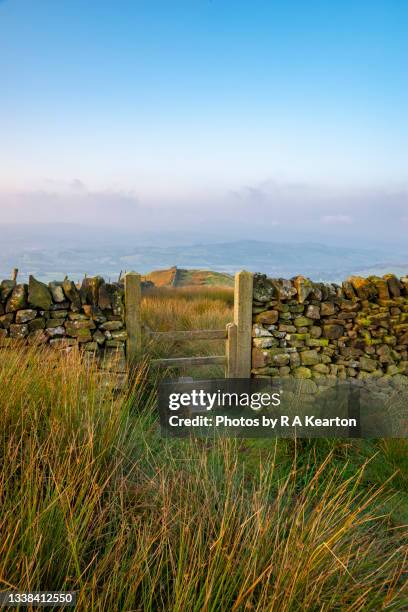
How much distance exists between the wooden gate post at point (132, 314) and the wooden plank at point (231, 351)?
4.37 ft

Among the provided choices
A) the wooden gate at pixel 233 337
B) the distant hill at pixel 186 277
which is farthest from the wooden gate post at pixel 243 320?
the distant hill at pixel 186 277

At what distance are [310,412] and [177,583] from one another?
11.2 ft

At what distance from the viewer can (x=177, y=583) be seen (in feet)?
6.49

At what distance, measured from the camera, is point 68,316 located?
20.9 feet

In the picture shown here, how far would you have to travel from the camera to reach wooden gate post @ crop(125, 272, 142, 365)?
6.57m

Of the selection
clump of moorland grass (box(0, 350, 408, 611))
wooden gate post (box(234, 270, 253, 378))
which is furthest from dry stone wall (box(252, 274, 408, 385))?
clump of moorland grass (box(0, 350, 408, 611))

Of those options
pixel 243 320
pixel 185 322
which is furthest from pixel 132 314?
pixel 185 322

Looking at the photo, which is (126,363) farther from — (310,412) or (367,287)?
(367,287)

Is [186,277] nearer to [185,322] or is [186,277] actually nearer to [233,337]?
[185,322]

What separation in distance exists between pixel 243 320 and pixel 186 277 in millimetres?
Answer: 13649

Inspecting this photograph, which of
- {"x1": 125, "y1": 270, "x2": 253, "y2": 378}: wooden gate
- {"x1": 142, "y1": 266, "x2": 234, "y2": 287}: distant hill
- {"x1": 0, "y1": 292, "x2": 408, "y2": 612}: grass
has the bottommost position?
{"x1": 0, "y1": 292, "x2": 408, "y2": 612}: grass

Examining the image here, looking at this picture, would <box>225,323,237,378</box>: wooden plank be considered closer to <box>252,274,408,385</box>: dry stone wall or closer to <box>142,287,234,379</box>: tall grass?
<box>252,274,408,385</box>: dry stone wall

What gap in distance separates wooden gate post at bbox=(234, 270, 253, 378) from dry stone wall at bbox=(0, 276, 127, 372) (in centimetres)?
169

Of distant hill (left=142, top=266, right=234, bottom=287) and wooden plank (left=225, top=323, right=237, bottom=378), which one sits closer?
wooden plank (left=225, top=323, right=237, bottom=378)
